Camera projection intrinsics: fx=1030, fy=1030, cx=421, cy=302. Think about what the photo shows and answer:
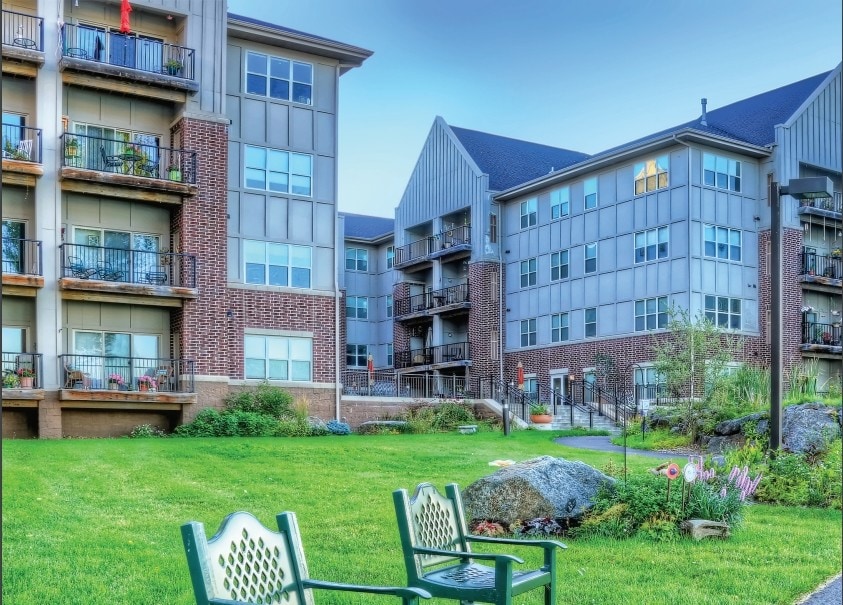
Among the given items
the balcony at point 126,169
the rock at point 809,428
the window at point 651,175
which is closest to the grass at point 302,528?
the rock at point 809,428

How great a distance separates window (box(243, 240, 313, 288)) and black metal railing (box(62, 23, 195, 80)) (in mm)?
3366

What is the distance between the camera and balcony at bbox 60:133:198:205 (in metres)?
16.5

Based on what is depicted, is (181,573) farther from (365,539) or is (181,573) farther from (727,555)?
(727,555)

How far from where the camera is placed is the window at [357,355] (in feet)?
102

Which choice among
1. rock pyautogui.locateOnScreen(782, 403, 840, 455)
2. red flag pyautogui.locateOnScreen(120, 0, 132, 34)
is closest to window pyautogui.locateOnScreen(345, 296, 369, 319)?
red flag pyautogui.locateOnScreen(120, 0, 132, 34)

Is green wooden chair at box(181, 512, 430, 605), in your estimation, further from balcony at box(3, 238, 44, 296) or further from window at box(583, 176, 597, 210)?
window at box(583, 176, 597, 210)

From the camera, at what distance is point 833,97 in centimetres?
2172

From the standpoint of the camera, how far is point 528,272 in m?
26.1

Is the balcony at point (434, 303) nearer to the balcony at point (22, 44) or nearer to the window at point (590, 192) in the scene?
the window at point (590, 192)

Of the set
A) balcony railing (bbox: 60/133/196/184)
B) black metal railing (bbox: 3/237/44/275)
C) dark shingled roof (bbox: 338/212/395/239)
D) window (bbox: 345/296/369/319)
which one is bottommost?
window (bbox: 345/296/369/319)

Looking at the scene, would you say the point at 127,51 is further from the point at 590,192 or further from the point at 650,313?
the point at 650,313

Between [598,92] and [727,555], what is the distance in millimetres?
3649

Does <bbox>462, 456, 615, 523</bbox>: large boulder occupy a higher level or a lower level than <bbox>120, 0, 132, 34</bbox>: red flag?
lower

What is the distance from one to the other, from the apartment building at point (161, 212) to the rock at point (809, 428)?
9.60 metres
